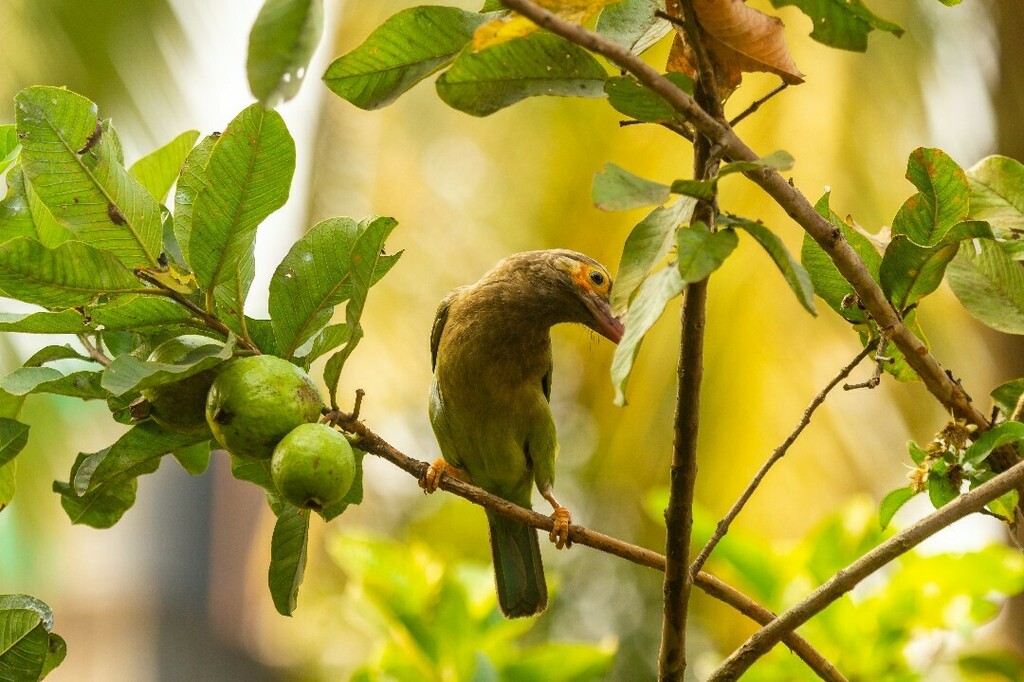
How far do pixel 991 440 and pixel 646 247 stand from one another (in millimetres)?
657

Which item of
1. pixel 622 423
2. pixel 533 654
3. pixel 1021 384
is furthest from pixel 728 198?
Answer: pixel 1021 384

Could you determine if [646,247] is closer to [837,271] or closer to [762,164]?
[762,164]

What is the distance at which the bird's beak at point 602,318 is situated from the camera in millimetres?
3186

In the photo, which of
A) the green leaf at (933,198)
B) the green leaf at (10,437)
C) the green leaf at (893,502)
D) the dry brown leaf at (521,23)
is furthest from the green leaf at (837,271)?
the green leaf at (10,437)

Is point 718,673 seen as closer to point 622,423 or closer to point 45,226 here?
point 45,226

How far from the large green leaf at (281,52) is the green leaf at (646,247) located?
500 mm

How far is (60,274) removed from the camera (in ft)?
4.88

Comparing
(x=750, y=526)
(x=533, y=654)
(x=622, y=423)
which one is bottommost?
(x=750, y=526)

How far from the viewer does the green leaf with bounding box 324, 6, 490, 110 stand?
4.87 ft

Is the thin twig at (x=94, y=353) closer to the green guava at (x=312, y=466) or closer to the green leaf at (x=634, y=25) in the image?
the green guava at (x=312, y=466)

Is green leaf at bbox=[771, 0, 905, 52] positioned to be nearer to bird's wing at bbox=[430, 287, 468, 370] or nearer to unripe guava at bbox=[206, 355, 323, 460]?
unripe guava at bbox=[206, 355, 323, 460]

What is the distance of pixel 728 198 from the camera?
571 centimetres

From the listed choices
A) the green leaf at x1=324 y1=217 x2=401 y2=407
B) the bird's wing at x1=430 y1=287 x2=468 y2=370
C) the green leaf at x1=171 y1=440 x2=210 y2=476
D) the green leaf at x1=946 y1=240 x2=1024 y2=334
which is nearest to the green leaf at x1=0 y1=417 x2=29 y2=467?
the green leaf at x1=171 y1=440 x2=210 y2=476

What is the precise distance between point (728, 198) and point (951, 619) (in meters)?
3.16
